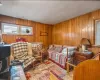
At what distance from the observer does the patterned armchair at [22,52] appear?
10.6ft

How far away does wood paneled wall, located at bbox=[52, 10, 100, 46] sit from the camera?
3439mm

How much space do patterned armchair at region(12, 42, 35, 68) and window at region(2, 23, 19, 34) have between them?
968 mm

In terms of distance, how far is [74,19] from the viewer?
166 inches

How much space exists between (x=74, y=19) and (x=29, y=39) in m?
2.59

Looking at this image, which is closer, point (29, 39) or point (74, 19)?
point (74, 19)

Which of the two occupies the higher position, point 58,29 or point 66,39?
point 58,29

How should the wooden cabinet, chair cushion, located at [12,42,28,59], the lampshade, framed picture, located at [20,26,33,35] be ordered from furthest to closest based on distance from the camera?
framed picture, located at [20,26,33,35] → the lampshade → chair cushion, located at [12,42,28,59] → the wooden cabinet

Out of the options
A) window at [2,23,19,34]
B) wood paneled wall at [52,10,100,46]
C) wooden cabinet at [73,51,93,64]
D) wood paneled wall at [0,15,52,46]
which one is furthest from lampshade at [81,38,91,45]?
window at [2,23,19,34]

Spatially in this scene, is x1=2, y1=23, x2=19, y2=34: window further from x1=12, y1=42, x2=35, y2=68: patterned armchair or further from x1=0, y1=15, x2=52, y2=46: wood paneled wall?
x1=12, y1=42, x2=35, y2=68: patterned armchair

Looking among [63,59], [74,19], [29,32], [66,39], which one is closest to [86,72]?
[63,59]

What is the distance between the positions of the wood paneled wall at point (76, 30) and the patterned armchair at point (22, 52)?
6.90ft

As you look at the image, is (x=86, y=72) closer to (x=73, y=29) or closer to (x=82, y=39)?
(x=82, y=39)

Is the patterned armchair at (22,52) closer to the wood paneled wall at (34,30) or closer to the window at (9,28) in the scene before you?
the wood paneled wall at (34,30)

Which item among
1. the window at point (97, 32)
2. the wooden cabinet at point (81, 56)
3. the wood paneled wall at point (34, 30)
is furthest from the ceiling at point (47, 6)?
the wooden cabinet at point (81, 56)
